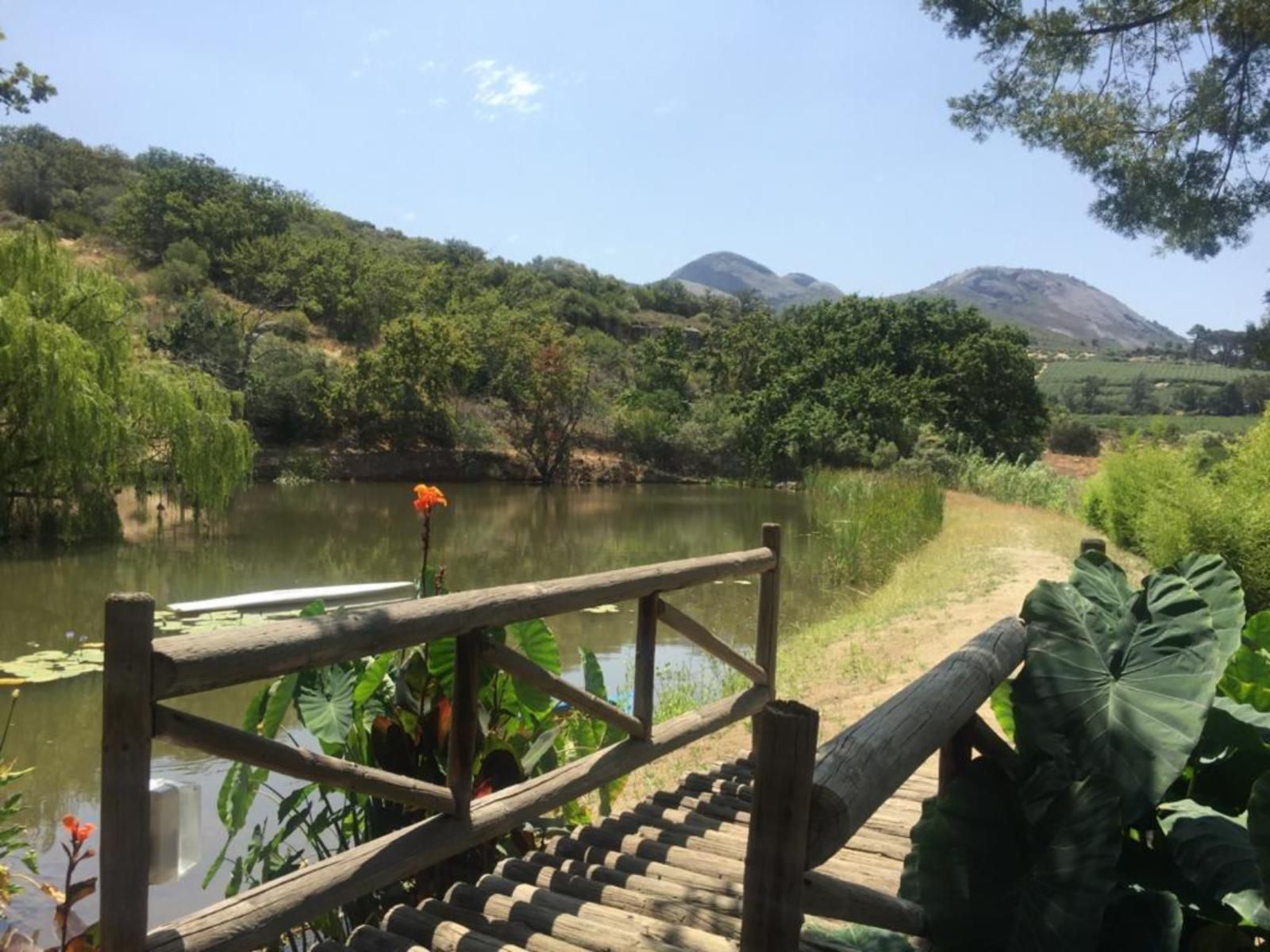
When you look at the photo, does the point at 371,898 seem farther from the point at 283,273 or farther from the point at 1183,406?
the point at 1183,406

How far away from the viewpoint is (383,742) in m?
3.16

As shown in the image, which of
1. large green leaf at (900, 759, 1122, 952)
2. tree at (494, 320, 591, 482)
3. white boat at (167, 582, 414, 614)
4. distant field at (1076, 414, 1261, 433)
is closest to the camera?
large green leaf at (900, 759, 1122, 952)

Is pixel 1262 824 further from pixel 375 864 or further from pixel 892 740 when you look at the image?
pixel 375 864

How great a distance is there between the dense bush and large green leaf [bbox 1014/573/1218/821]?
711cm

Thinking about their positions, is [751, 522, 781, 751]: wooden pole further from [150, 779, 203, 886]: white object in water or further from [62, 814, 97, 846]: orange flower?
[62, 814, 97, 846]: orange flower

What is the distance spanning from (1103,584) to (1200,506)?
7.59 m

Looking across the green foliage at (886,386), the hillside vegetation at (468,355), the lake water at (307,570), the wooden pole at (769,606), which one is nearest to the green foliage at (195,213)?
the hillside vegetation at (468,355)

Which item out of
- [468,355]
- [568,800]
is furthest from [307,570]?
[468,355]

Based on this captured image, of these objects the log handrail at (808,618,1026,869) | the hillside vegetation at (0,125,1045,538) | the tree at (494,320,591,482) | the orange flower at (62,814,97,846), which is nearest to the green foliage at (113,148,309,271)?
the hillside vegetation at (0,125,1045,538)

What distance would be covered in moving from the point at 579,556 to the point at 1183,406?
199 ft

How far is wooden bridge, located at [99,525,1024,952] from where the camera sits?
4.33ft

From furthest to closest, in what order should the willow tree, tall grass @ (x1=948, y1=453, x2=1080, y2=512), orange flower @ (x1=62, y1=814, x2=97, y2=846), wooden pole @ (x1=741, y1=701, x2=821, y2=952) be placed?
tall grass @ (x1=948, y1=453, x2=1080, y2=512) < the willow tree < orange flower @ (x1=62, y1=814, x2=97, y2=846) < wooden pole @ (x1=741, y1=701, x2=821, y2=952)

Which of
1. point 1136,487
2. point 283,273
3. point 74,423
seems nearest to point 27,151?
point 283,273

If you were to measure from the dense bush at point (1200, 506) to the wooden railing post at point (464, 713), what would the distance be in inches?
301
